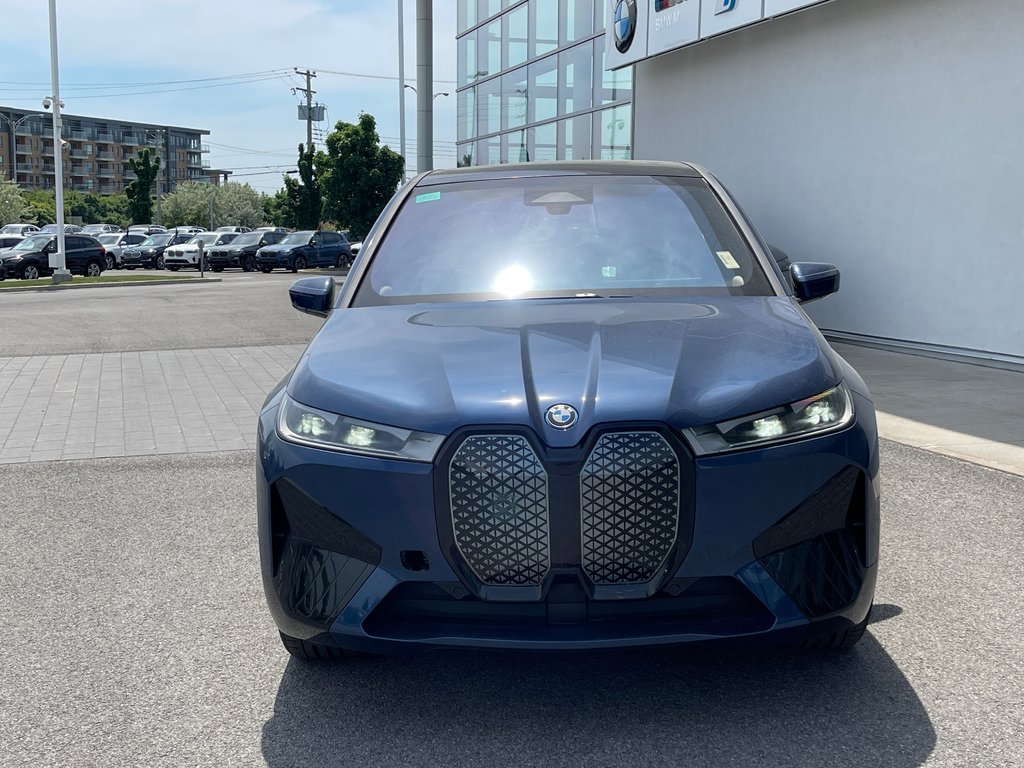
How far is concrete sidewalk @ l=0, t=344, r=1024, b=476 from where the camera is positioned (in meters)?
7.13

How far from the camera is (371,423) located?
291 cm

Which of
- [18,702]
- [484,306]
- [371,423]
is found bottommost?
[18,702]

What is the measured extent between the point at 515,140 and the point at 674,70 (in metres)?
8.00

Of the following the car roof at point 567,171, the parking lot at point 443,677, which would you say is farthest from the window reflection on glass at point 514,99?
the car roof at point 567,171

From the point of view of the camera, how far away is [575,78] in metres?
21.7

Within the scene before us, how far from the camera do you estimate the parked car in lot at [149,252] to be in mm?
45456

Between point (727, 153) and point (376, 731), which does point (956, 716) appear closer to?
point (376, 731)

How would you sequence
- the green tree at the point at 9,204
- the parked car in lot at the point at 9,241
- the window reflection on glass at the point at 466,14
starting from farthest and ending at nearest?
the green tree at the point at 9,204 < the parked car in lot at the point at 9,241 < the window reflection on glass at the point at 466,14

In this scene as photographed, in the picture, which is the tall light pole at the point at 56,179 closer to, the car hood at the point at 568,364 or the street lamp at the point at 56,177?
the street lamp at the point at 56,177

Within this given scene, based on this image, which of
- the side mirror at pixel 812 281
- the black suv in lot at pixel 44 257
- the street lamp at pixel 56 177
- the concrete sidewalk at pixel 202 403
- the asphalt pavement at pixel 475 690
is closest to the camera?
the asphalt pavement at pixel 475 690

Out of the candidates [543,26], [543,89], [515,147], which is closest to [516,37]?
[543,26]

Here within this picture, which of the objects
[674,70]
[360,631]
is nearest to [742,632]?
[360,631]

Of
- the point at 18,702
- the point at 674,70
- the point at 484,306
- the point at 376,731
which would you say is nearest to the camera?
the point at 376,731

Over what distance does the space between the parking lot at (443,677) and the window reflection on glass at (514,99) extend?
65.1 feet
